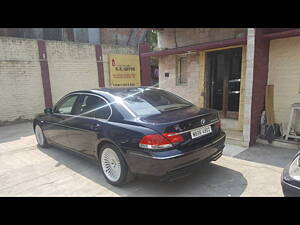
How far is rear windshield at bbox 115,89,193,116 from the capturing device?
120 inches

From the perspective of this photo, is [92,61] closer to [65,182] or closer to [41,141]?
[41,141]

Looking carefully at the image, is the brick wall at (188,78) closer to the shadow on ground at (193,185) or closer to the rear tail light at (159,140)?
the shadow on ground at (193,185)

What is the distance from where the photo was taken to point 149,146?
260 cm

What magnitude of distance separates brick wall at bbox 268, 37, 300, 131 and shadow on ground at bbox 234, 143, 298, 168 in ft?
2.66

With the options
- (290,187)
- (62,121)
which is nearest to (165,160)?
(290,187)

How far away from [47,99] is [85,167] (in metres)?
6.02

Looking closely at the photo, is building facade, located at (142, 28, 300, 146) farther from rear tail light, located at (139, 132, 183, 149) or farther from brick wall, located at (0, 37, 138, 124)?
brick wall, located at (0, 37, 138, 124)

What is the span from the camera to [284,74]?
466 cm

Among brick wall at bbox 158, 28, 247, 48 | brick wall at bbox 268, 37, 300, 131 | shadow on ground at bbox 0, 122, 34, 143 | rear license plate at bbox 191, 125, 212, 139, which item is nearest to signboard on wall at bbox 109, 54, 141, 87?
brick wall at bbox 158, 28, 247, 48

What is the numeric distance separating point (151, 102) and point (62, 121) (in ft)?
6.29

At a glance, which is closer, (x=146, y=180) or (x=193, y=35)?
(x=146, y=180)

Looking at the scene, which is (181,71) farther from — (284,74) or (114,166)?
(114,166)

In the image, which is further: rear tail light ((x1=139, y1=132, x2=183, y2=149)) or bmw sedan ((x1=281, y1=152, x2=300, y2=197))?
rear tail light ((x1=139, y1=132, x2=183, y2=149))
